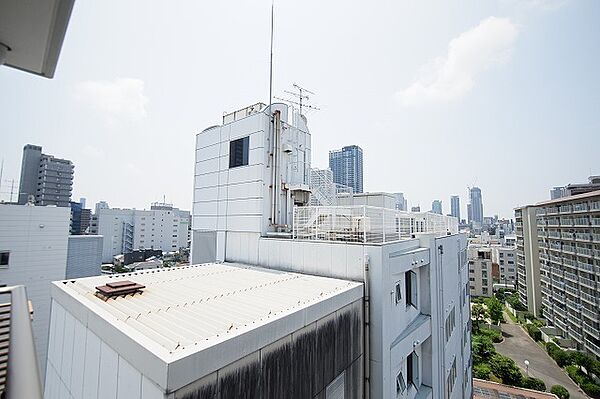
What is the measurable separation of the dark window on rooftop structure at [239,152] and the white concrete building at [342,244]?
0.17 feet

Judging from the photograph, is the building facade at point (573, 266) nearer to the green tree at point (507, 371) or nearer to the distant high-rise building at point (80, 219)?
the green tree at point (507, 371)

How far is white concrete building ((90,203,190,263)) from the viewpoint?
76.0 meters

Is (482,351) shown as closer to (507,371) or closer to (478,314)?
(507,371)

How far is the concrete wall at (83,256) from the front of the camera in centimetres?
3216

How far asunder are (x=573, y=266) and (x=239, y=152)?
50.1m

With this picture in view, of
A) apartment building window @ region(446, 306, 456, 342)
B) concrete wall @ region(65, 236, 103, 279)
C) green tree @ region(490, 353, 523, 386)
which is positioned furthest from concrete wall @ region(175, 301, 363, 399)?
concrete wall @ region(65, 236, 103, 279)

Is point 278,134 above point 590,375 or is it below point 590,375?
above

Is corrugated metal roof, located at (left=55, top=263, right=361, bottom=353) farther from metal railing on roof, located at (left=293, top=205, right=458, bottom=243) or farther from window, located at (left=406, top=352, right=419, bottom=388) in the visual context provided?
window, located at (left=406, top=352, right=419, bottom=388)

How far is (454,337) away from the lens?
14.7m

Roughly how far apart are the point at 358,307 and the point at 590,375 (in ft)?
137

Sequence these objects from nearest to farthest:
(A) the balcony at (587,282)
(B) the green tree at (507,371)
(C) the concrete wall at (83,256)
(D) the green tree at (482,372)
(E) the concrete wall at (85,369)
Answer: (E) the concrete wall at (85,369), (B) the green tree at (507,371), (D) the green tree at (482,372), (C) the concrete wall at (83,256), (A) the balcony at (587,282)

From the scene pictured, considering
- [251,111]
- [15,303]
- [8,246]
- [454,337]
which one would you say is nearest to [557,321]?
[454,337]

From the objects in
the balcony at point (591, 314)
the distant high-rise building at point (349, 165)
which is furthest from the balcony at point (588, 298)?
the distant high-rise building at point (349, 165)

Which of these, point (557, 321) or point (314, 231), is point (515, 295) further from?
point (314, 231)
